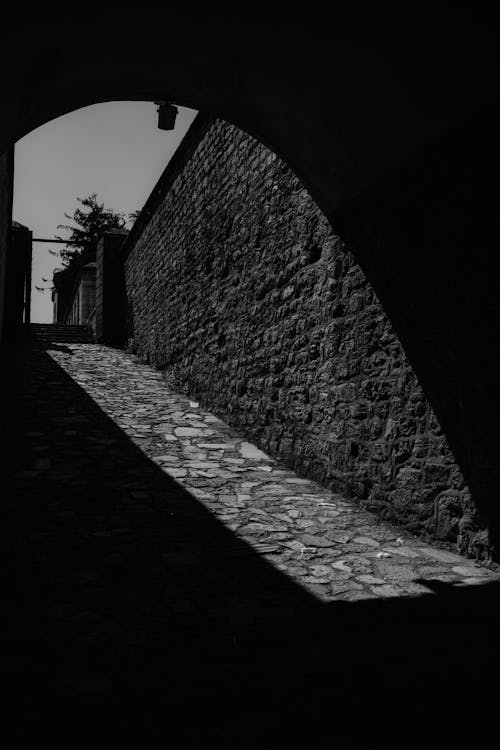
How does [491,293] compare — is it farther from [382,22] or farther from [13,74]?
[13,74]

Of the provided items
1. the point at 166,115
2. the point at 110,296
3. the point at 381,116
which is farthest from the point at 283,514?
the point at 110,296

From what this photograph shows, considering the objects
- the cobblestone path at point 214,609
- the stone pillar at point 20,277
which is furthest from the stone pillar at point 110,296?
the cobblestone path at point 214,609

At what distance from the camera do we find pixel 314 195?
4266 millimetres

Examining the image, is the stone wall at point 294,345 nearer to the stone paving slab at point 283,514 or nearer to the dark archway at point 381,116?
the stone paving slab at point 283,514

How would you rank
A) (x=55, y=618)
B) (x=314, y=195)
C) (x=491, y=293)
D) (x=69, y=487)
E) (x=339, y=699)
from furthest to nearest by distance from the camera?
1. (x=69, y=487)
2. (x=314, y=195)
3. (x=491, y=293)
4. (x=55, y=618)
5. (x=339, y=699)

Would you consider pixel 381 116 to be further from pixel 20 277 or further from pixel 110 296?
pixel 20 277

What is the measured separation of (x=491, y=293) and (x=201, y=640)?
229 cm

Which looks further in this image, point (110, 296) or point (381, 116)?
point (110, 296)

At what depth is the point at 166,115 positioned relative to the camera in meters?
3.63

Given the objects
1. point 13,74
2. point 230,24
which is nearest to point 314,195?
point 230,24

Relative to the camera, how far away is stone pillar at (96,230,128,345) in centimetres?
1487

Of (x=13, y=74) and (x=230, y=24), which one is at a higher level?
(x=230, y=24)

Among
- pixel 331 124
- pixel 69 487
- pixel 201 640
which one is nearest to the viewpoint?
pixel 201 640

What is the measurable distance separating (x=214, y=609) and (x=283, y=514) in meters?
1.78
